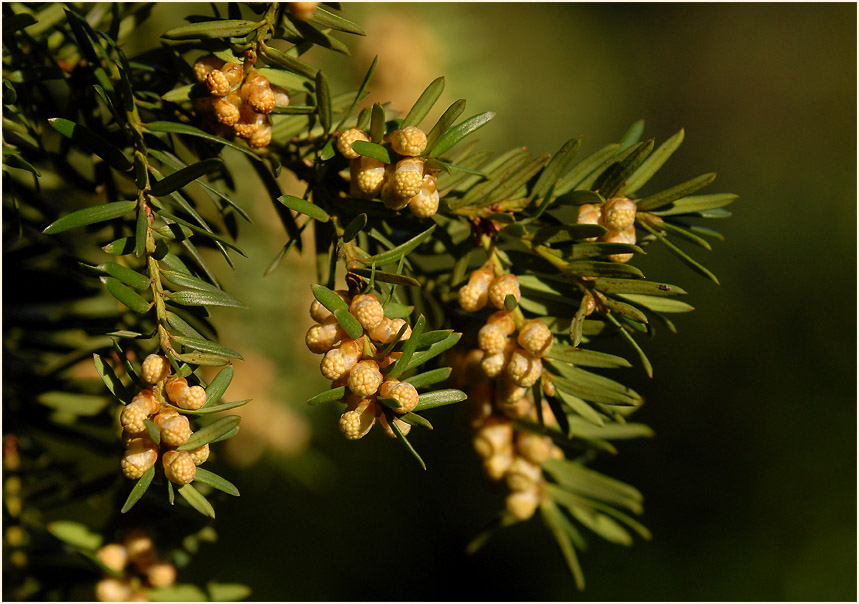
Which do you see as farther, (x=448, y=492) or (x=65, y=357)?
(x=448, y=492)

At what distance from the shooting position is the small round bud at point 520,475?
0.59 m

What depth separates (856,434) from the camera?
1219 mm

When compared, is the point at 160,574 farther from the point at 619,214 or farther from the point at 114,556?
the point at 619,214

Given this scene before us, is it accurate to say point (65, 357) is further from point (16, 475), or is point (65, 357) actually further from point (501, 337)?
point (501, 337)

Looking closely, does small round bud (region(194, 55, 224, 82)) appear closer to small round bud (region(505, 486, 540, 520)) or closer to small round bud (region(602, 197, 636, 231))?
small round bud (region(602, 197, 636, 231))

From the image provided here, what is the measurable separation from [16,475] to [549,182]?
1.84 feet

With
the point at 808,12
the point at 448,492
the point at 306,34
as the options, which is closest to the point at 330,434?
the point at 448,492

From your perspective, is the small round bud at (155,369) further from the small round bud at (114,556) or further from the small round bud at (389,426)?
the small round bud at (114,556)

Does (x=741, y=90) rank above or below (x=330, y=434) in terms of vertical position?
above

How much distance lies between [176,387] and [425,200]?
18cm

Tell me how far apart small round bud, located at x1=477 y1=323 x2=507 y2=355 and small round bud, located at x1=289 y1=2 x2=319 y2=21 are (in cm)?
22

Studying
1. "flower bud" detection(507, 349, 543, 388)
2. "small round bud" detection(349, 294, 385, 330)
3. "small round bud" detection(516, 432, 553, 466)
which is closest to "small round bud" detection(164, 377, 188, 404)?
"small round bud" detection(349, 294, 385, 330)

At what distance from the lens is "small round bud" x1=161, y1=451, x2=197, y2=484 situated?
367mm

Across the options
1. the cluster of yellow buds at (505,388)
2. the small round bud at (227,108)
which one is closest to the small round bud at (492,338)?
the cluster of yellow buds at (505,388)
